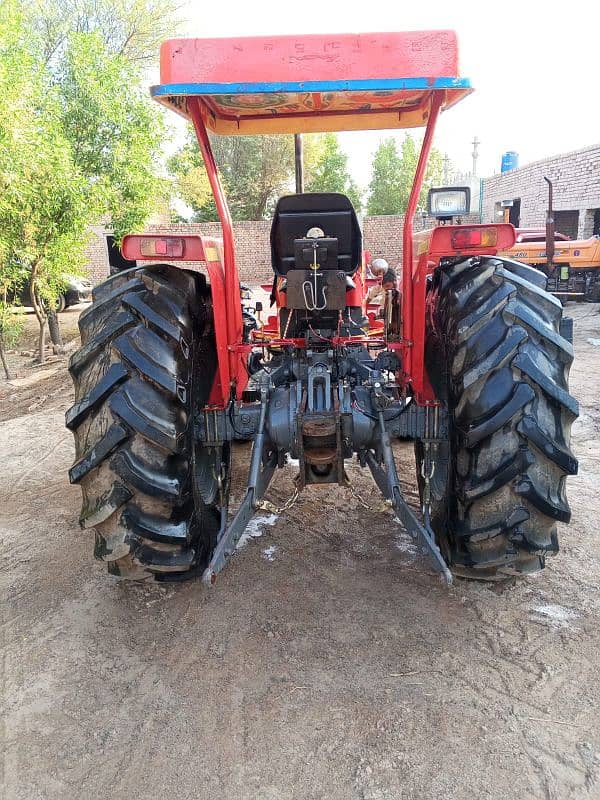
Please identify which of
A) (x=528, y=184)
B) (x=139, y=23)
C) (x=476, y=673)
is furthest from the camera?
(x=528, y=184)

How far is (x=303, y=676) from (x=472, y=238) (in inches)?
77.7

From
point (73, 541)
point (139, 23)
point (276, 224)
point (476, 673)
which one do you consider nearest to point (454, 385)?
point (476, 673)

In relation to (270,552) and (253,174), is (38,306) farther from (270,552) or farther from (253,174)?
(253,174)

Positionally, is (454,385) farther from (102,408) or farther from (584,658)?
(102,408)

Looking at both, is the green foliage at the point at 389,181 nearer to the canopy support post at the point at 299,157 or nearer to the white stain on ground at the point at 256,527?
the canopy support post at the point at 299,157

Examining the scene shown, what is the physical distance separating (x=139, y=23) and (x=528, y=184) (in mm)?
12598

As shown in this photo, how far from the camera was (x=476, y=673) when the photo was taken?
8.07 feet

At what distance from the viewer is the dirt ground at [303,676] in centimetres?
203

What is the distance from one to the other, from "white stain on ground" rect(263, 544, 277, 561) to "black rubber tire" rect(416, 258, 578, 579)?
42.6 inches

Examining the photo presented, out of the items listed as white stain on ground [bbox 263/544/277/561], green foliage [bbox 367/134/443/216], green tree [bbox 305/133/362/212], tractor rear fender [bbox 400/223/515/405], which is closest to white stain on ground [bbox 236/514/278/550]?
white stain on ground [bbox 263/544/277/561]

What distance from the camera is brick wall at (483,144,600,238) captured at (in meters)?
16.9

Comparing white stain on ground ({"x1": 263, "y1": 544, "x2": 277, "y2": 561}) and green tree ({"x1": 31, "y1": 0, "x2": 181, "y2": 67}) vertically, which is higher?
green tree ({"x1": 31, "y1": 0, "x2": 181, "y2": 67})

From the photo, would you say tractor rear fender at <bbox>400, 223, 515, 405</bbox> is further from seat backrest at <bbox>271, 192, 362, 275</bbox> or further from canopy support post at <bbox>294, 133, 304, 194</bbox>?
canopy support post at <bbox>294, 133, 304, 194</bbox>

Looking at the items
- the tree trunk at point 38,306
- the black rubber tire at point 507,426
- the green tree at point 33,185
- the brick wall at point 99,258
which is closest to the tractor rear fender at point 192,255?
the black rubber tire at point 507,426
